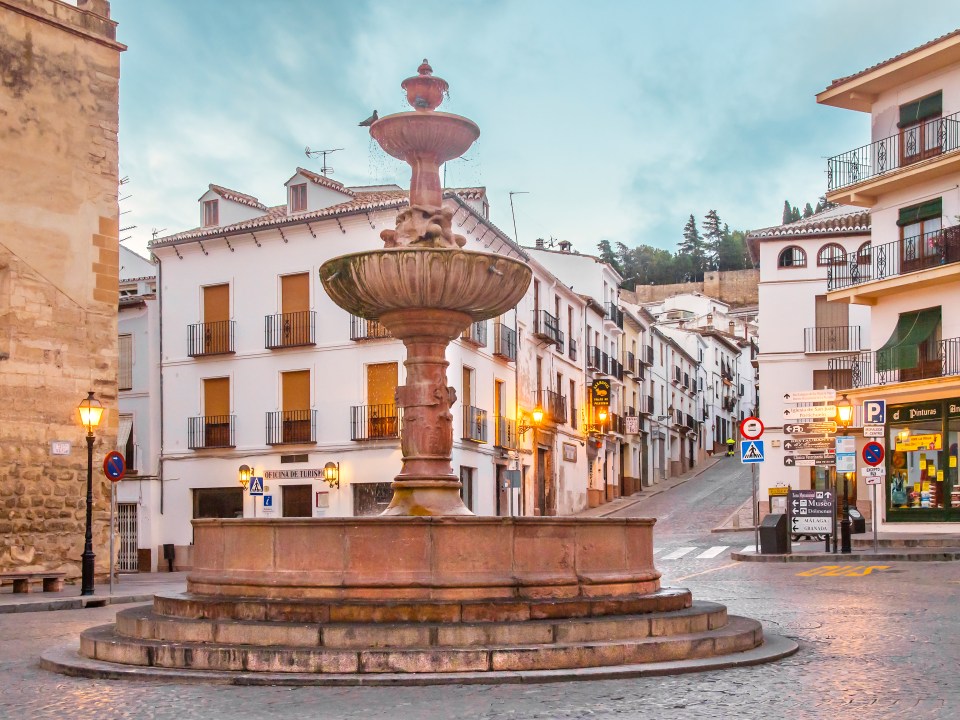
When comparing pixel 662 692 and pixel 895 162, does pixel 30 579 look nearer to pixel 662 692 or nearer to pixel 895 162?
pixel 662 692

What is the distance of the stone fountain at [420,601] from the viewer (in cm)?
895

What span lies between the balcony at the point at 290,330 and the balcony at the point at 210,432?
261 cm

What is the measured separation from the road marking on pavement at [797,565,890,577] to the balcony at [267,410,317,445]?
17.2 metres

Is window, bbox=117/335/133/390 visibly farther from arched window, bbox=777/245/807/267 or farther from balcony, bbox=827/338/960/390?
arched window, bbox=777/245/807/267

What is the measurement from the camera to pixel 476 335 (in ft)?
121

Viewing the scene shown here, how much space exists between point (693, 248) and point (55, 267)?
13669 centimetres

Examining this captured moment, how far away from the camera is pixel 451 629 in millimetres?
9219

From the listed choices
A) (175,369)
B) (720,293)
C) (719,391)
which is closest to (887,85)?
(175,369)

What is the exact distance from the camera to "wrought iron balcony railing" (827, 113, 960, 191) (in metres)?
29.4

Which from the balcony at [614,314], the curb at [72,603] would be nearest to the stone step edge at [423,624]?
the curb at [72,603]

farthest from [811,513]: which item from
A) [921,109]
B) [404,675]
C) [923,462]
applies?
[404,675]

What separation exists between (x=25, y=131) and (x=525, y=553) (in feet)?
49.3

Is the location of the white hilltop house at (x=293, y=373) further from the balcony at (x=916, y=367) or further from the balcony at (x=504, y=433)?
the balcony at (x=916, y=367)

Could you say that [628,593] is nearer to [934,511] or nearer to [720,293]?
[934,511]
